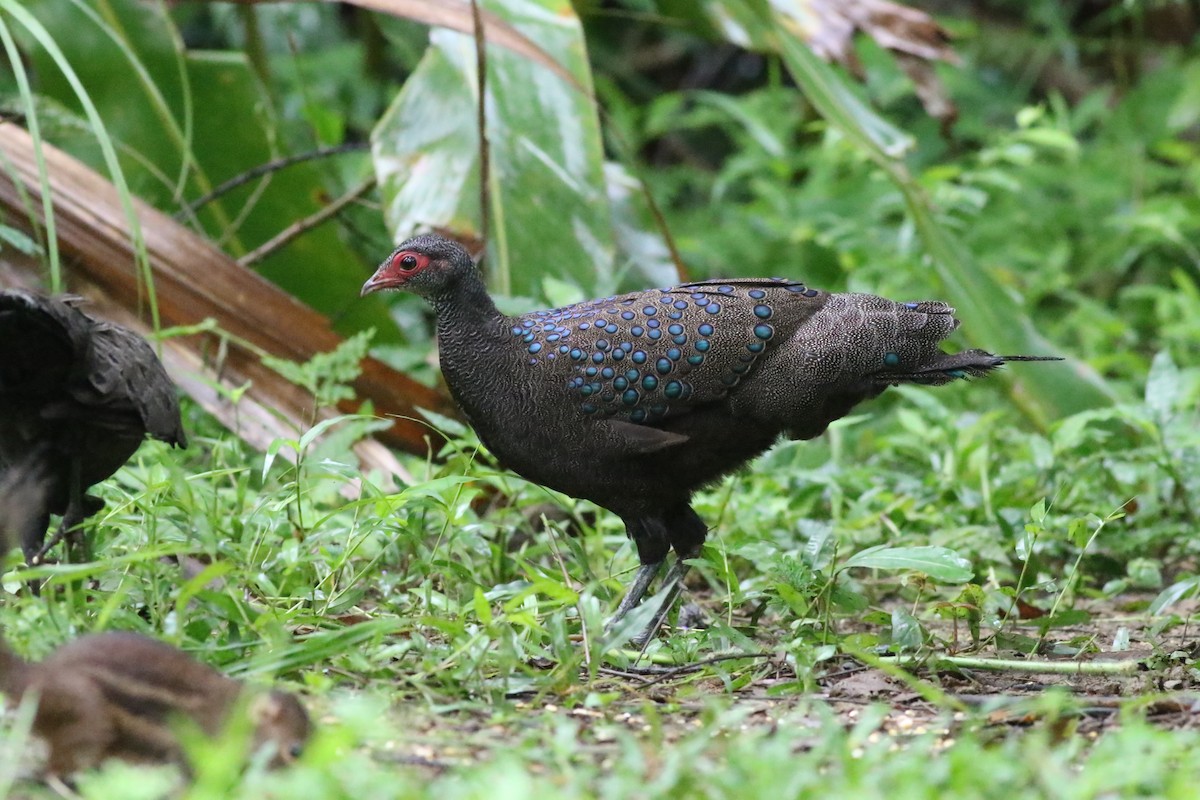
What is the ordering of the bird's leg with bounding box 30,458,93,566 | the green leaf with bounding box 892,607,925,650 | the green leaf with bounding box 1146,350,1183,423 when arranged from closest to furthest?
the bird's leg with bounding box 30,458,93,566 < the green leaf with bounding box 892,607,925,650 < the green leaf with bounding box 1146,350,1183,423

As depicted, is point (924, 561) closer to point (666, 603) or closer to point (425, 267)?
point (666, 603)

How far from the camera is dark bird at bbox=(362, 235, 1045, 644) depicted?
13.0 feet

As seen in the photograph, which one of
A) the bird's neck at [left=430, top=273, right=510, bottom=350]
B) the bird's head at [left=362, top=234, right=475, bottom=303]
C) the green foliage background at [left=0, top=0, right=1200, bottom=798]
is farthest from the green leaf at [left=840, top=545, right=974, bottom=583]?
the bird's head at [left=362, top=234, right=475, bottom=303]

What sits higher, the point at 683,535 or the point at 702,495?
the point at 683,535

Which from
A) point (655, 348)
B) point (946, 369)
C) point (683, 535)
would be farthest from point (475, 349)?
point (946, 369)

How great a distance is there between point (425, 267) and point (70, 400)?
1164mm

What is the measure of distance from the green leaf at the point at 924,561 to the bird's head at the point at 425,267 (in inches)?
53.9

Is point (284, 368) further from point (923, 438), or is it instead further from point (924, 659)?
point (923, 438)

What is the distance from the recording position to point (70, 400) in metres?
3.31

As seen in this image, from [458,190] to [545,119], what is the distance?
1.82 feet

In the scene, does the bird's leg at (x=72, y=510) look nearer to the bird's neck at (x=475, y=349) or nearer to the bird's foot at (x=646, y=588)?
the bird's neck at (x=475, y=349)

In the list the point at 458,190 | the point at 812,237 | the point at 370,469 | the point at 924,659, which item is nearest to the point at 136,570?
the point at 370,469

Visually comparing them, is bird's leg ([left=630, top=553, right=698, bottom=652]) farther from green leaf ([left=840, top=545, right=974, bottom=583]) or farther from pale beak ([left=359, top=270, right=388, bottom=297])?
→ pale beak ([left=359, top=270, right=388, bottom=297])

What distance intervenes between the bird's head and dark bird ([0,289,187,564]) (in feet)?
2.73
